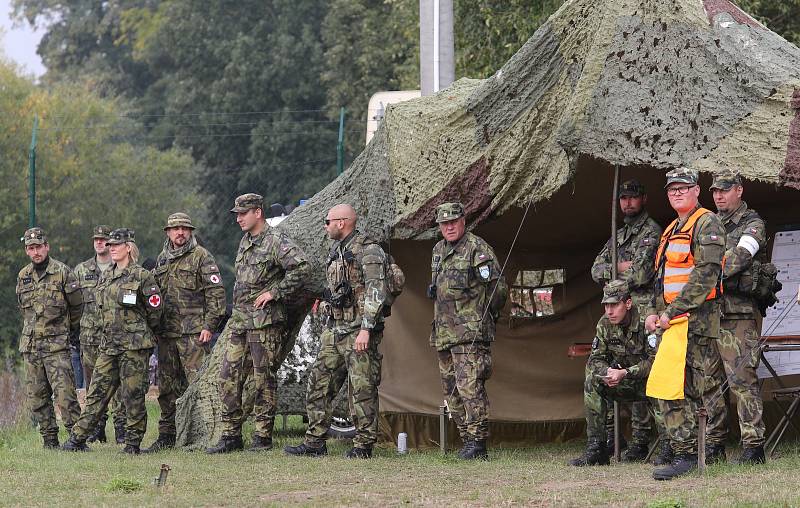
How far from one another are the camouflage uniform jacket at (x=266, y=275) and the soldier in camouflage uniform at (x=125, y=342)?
83 centimetres

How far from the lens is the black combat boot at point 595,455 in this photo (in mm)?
10172

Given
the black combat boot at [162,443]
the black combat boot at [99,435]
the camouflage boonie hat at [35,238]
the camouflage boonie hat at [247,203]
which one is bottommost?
the black combat boot at [99,435]

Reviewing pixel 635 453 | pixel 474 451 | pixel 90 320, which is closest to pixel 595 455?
pixel 635 453

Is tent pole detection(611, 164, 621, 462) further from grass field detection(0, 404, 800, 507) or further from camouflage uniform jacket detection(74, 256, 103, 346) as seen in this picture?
camouflage uniform jacket detection(74, 256, 103, 346)

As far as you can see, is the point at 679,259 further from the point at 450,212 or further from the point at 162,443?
the point at 162,443

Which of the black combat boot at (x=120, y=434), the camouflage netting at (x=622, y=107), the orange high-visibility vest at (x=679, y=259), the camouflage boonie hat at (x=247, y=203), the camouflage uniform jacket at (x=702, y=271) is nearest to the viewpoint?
the camouflage uniform jacket at (x=702, y=271)

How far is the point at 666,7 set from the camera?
973 cm

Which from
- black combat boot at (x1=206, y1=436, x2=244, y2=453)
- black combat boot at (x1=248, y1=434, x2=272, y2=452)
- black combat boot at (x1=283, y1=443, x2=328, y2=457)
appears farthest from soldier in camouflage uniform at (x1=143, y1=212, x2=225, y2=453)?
black combat boot at (x1=283, y1=443, x2=328, y2=457)

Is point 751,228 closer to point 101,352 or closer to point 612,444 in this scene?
point 612,444

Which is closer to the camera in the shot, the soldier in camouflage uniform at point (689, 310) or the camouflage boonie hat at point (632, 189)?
the soldier in camouflage uniform at point (689, 310)

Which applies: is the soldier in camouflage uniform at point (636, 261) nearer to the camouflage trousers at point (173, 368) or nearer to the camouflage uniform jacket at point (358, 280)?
the camouflage uniform jacket at point (358, 280)

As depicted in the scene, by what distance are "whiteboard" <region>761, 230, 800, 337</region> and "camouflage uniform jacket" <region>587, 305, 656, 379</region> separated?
1374 millimetres

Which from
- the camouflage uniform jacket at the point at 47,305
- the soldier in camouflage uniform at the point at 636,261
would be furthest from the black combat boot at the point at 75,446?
the soldier in camouflage uniform at the point at 636,261

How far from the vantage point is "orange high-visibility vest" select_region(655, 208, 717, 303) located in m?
9.04
